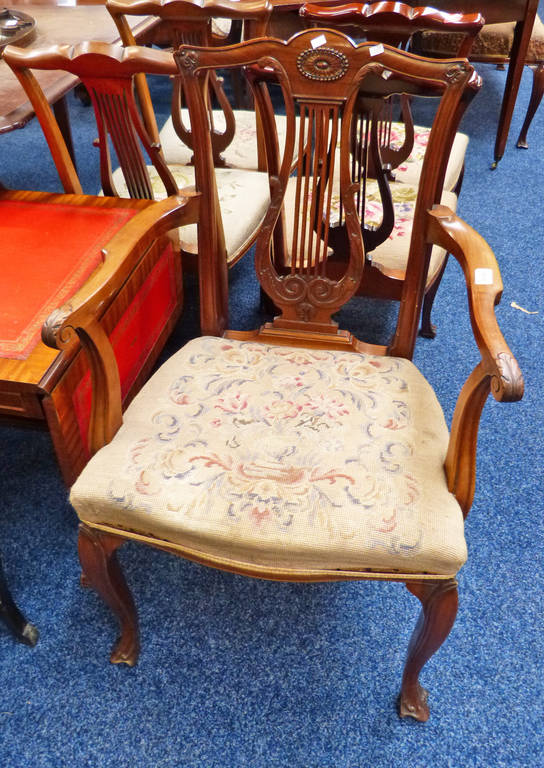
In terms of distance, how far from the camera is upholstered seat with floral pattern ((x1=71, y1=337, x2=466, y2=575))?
0.77 meters

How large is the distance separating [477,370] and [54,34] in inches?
71.4

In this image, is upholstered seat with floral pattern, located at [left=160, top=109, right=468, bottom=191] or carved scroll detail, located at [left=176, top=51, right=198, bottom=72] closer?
carved scroll detail, located at [left=176, top=51, right=198, bottom=72]

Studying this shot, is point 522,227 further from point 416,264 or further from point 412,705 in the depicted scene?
point 412,705

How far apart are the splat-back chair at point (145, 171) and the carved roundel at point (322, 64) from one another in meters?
0.18

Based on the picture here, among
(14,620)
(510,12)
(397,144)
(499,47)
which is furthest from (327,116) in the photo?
(499,47)

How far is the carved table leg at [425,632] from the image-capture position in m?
0.81

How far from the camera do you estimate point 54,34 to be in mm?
1892

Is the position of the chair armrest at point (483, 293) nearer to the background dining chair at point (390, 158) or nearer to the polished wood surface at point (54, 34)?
the background dining chair at point (390, 158)

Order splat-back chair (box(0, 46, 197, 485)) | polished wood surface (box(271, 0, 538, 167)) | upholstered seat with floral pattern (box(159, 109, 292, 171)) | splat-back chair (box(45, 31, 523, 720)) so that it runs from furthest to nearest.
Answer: polished wood surface (box(271, 0, 538, 167)), upholstered seat with floral pattern (box(159, 109, 292, 171)), splat-back chair (box(0, 46, 197, 485)), splat-back chair (box(45, 31, 523, 720))

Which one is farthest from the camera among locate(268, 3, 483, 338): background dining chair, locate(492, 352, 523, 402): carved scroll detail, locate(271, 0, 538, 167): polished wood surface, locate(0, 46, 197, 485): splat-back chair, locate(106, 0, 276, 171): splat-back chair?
locate(271, 0, 538, 167): polished wood surface

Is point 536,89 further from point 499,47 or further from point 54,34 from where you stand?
point 54,34

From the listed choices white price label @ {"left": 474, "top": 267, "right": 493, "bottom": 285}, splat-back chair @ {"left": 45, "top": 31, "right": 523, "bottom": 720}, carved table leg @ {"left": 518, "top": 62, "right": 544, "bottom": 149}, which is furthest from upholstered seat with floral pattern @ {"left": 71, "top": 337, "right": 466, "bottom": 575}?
carved table leg @ {"left": 518, "top": 62, "right": 544, "bottom": 149}

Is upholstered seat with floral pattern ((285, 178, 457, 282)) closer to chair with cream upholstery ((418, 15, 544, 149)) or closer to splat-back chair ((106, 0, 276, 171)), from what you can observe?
splat-back chair ((106, 0, 276, 171))

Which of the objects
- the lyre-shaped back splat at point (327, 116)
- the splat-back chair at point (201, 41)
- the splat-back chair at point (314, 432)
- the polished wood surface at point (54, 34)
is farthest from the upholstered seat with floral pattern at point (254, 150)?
the splat-back chair at point (314, 432)
